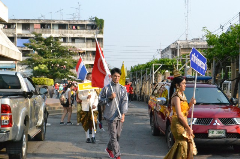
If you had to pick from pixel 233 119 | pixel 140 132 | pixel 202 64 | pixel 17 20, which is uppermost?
pixel 17 20

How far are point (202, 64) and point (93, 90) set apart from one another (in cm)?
440

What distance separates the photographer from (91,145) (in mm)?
11469

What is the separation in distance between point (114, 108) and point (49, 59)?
1782 inches

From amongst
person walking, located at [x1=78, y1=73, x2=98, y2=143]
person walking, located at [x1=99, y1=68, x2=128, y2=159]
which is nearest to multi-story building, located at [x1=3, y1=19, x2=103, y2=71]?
person walking, located at [x1=78, y1=73, x2=98, y2=143]

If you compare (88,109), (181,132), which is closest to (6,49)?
(88,109)

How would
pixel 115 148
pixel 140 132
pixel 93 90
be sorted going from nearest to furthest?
pixel 115 148 < pixel 93 90 < pixel 140 132

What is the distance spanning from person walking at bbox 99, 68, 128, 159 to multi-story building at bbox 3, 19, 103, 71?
73.7 metres

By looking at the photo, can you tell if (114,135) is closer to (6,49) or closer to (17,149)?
(17,149)

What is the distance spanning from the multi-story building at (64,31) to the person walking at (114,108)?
73.7 m

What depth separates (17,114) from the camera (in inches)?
327

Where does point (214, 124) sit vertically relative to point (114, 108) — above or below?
below

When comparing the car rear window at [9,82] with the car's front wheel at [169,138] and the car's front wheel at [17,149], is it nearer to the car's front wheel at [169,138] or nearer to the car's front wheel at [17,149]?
the car's front wheel at [17,149]

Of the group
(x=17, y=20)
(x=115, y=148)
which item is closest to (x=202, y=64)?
(x=115, y=148)

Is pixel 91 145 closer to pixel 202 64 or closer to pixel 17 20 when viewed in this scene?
pixel 202 64
